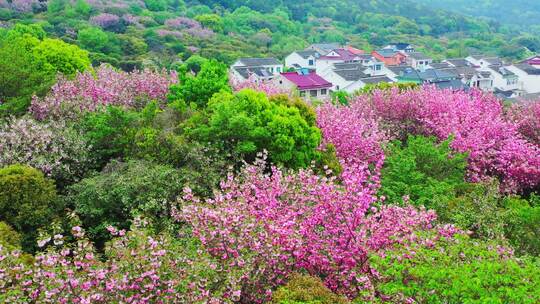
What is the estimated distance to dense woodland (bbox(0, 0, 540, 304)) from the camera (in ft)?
26.6

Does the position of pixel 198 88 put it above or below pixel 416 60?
above

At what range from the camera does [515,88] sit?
73312 mm

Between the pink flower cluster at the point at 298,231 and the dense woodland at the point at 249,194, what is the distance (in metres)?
0.04

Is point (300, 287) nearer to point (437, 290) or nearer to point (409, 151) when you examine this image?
point (437, 290)

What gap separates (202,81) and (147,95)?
2.61 meters

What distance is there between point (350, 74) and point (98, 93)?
146 feet

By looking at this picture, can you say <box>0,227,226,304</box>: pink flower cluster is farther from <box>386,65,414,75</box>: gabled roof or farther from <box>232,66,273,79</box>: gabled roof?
<box>386,65,414,75</box>: gabled roof

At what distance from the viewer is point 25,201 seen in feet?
40.4

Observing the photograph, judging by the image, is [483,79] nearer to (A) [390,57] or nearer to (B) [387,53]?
(A) [390,57]

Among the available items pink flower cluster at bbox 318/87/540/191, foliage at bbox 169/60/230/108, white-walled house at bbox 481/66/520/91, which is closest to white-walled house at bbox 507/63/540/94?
white-walled house at bbox 481/66/520/91

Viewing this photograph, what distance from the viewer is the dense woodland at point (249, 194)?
8109mm

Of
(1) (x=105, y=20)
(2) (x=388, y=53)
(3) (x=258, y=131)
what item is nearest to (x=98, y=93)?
(3) (x=258, y=131)

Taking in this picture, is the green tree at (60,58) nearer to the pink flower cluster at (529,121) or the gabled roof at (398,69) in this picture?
the pink flower cluster at (529,121)

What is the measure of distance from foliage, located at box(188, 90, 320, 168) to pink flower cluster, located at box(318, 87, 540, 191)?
2487 millimetres
